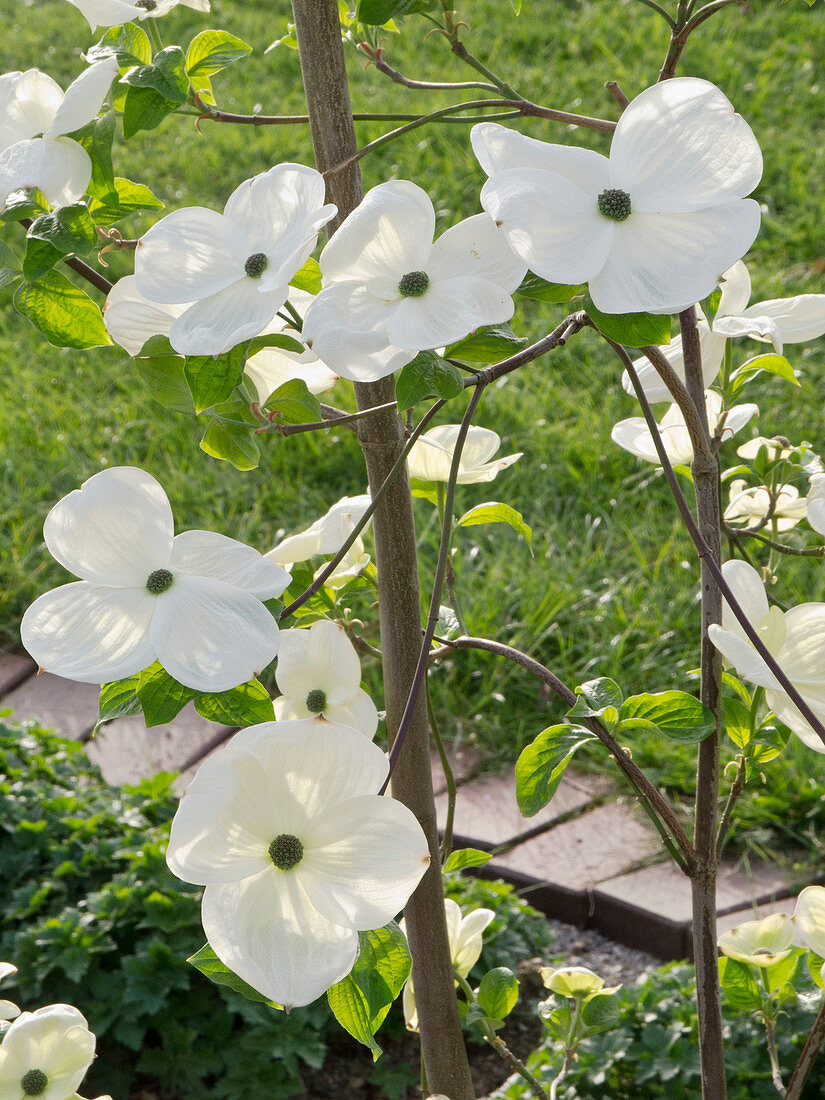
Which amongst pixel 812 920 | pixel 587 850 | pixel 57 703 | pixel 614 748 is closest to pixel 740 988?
pixel 812 920

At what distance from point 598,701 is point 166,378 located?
0.94ft

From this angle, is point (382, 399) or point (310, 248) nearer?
point (310, 248)

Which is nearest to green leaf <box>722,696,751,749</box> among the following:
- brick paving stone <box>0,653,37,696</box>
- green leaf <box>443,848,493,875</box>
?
green leaf <box>443,848,493,875</box>

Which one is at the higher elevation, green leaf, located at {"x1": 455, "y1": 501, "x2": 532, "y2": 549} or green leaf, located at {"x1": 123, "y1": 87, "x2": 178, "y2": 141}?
green leaf, located at {"x1": 123, "y1": 87, "x2": 178, "y2": 141}

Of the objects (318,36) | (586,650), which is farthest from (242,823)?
(586,650)

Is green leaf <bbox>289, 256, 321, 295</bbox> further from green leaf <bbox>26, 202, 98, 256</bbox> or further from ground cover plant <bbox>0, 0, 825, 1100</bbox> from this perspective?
green leaf <bbox>26, 202, 98, 256</bbox>

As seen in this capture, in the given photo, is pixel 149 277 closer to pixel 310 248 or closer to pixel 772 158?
pixel 310 248

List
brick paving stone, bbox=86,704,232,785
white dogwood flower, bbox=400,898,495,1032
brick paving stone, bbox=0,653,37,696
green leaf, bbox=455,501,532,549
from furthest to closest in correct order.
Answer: brick paving stone, bbox=0,653,37,696 → brick paving stone, bbox=86,704,232,785 → white dogwood flower, bbox=400,898,495,1032 → green leaf, bbox=455,501,532,549

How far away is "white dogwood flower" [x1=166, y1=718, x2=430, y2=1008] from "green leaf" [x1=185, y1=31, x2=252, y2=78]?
398 millimetres

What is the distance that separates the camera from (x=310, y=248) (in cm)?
50

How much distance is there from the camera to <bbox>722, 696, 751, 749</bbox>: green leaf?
2.38 feet

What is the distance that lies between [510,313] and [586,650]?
1441 mm

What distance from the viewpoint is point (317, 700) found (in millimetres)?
743

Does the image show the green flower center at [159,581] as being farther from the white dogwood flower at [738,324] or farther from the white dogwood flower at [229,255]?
the white dogwood flower at [738,324]
